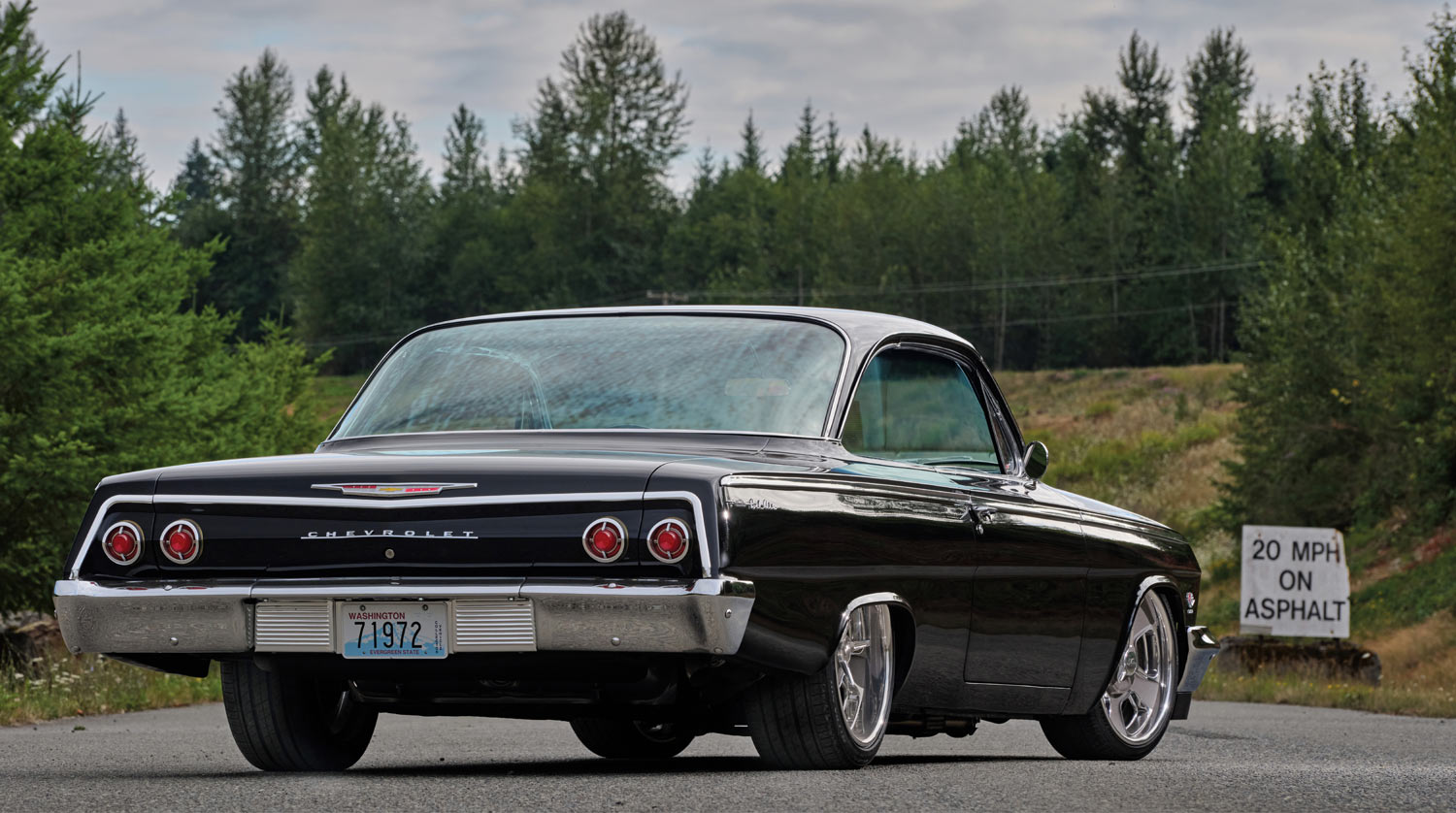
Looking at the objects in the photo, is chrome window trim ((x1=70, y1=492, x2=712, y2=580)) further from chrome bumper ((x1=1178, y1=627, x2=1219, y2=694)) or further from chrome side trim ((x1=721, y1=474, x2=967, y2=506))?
chrome bumper ((x1=1178, y1=627, x2=1219, y2=694))

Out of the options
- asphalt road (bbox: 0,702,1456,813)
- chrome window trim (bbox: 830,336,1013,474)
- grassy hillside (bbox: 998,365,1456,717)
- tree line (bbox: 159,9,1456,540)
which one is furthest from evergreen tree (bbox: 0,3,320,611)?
tree line (bbox: 159,9,1456,540)

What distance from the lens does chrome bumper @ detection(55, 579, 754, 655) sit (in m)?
5.50

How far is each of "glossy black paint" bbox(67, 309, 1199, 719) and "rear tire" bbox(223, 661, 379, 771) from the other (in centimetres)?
73

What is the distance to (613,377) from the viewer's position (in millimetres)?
6887

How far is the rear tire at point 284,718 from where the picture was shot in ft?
21.6

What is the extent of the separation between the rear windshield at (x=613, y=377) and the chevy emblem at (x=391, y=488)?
98 cm

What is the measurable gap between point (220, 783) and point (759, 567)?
1751 millimetres

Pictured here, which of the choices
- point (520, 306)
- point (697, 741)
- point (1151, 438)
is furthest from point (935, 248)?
point (697, 741)

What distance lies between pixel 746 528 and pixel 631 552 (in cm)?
33

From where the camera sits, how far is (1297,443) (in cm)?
4666

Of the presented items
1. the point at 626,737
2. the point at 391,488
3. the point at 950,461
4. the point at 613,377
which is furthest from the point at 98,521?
the point at 950,461

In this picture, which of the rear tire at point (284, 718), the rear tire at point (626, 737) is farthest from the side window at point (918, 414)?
the rear tire at point (284, 718)

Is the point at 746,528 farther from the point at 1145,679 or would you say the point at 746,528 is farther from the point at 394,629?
the point at 1145,679

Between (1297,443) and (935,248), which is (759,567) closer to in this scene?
(1297,443)
